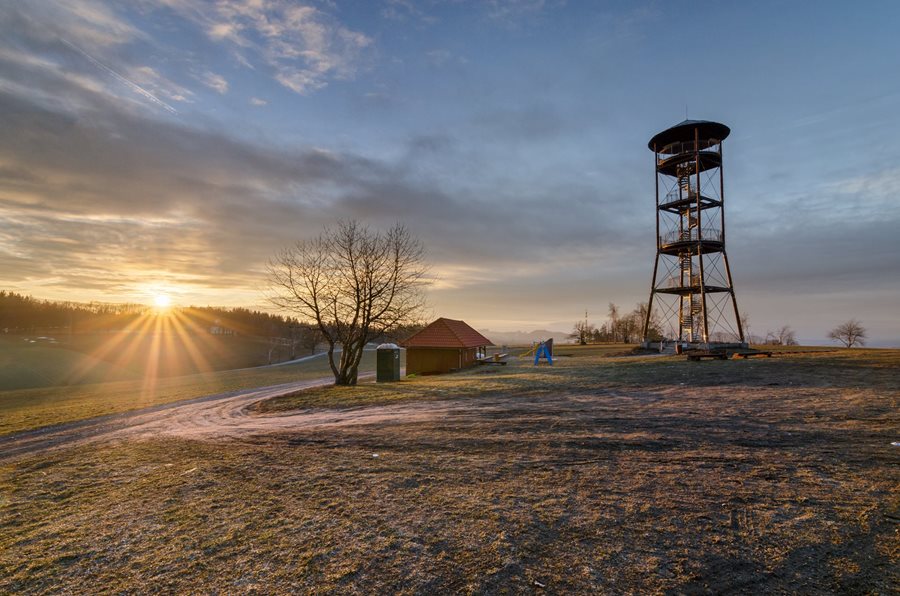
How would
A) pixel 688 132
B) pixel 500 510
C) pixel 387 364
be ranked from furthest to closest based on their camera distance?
pixel 688 132, pixel 387 364, pixel 500 510

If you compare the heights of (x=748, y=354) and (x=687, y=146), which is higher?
(x=687, y=146)

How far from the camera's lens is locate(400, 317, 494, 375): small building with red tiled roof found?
3183 centimetres

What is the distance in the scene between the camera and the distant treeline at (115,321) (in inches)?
3647

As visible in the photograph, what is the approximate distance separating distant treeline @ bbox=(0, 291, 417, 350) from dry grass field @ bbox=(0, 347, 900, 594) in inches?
2668

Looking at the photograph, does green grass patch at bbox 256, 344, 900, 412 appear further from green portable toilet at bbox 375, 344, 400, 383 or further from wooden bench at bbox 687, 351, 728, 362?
green portable toilet at bbox 375, 344, 400, 383

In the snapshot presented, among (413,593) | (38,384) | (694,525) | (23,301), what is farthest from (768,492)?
(23,301)

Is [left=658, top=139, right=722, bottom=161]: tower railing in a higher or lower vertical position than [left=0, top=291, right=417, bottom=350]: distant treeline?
higher

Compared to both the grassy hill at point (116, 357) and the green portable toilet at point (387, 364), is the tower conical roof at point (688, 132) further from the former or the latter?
the grassy hill at point (116, 357)

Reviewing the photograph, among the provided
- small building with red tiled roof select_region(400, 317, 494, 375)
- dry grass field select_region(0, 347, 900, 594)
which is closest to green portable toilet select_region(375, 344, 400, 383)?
small building with red tiled roof select_region(400, 317, 494, 375)

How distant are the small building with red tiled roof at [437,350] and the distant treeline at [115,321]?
44433 millimetres

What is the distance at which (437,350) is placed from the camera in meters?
32.1

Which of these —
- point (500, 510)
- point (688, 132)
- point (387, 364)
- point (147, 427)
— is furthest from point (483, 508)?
point (688, 132)

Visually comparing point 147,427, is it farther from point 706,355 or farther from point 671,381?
point 706,355

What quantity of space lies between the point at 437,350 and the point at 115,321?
118861 millimetres
